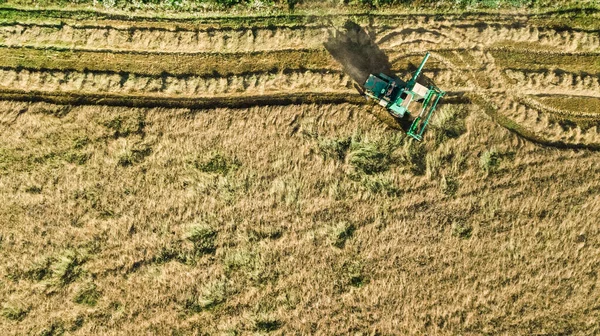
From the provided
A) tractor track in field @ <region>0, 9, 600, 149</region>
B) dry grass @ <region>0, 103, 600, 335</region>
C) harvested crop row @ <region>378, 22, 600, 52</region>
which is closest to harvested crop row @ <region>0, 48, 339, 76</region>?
tractor track in field @ <region>0, 9, 600, 149</region>

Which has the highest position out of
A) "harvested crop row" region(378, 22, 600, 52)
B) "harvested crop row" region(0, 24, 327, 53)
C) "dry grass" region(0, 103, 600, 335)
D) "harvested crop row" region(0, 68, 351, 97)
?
"harvested crop row" region(378, 22, 600, 52)

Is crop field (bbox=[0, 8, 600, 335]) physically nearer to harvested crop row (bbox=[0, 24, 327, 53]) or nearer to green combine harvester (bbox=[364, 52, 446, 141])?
harvested crop row (bbox=[0, 24, 327, 53])

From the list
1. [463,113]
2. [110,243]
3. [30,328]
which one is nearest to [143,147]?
[110,243]

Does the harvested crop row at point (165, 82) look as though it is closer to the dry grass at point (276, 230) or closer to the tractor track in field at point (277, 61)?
the tractor track in field at point (277, 61)

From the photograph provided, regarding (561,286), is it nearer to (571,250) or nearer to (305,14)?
(571,250)

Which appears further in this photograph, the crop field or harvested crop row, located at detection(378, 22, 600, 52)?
harvested crop row, located at detection(378, 22, 600, 52)

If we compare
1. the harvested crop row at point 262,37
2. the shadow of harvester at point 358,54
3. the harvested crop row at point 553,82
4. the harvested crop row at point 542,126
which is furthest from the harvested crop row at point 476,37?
the harvested crop row at point 542,126
